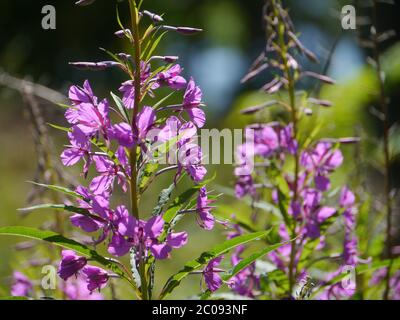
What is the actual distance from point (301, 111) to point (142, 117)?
956 mm

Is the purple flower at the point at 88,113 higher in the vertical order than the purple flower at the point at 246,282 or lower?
higher

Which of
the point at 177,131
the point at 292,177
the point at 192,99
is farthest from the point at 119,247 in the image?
the point at 292,177

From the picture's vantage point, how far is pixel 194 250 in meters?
5.44

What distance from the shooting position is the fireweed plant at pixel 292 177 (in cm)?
242

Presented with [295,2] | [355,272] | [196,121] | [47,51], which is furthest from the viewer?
[295,2]

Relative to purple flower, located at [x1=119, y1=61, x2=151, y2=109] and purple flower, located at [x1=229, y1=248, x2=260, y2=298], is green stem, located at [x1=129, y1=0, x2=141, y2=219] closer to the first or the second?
purple flower, located at [x1=119, y1=61, x2=151, y2=109]

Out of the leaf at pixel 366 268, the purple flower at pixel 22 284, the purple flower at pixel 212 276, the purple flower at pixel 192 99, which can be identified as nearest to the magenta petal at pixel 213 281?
the purple flower at pixel 212 276

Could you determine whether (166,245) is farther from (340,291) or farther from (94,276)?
(340,291)

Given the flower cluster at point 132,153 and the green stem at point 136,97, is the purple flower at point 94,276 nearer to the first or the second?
the flower cluster at point 132,153

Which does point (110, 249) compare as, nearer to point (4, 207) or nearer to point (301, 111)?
point (301, 111)

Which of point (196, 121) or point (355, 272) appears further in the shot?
point (355, 272)

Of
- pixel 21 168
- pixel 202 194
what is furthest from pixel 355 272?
pixel 21 168

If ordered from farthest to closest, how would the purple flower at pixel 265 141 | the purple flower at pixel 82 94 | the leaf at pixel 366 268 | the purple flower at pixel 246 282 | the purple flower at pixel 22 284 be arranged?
the purple flower at pixel 22 284, the purple flower at pixel 265 141, the purple flower at pixel 246 282, the leaf at pixel 366 268, the purple flower at pixel 82 94

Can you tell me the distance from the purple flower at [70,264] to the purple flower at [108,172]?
0.65ft
